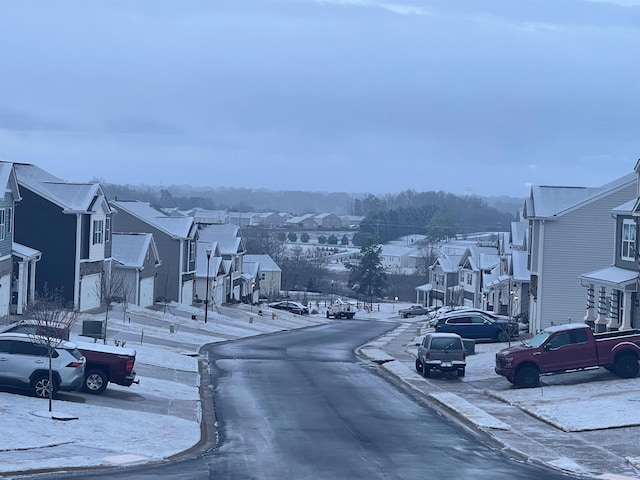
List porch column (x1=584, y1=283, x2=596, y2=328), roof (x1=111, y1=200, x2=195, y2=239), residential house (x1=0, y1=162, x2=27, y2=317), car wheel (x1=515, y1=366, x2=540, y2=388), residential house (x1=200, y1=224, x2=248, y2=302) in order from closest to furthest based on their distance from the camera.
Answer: car wheel (x1=515, y1=366, x2=540, y2=388) → residential house (x1=0, y1=162, x2=27, y2=317) → porch column (x1=584, y1=283, x2=596, y2=328) → roof (x1=111, y1=200, x2=195, y2=239) → residential house (x1=200, y1=224, x2=248, y2=302)

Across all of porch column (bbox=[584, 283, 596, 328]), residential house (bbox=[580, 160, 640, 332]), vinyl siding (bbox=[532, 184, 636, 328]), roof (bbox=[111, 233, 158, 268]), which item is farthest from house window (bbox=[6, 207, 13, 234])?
vinyl siding (bbox=[532, 184, 636, 328])

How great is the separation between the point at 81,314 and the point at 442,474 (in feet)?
120

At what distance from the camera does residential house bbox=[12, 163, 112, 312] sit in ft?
169

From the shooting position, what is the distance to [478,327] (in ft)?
159

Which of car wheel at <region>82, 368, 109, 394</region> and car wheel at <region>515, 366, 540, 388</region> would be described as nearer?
car wheel at <region>82, 368, 109, 394</region>

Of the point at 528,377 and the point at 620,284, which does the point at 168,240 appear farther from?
the point at 528,377

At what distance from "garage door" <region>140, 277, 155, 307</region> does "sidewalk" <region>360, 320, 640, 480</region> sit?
95.2ft

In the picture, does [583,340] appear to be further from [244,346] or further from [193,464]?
[244,346]

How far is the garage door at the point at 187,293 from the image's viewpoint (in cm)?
7252

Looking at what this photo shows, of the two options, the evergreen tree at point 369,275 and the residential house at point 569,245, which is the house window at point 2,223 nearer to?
the residential house at point 569,245

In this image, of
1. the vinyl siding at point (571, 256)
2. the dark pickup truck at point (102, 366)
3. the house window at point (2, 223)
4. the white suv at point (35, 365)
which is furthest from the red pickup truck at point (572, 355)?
the house window at point (2, 223)

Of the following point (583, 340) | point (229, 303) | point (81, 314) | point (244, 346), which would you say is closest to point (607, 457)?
point (583, 340)

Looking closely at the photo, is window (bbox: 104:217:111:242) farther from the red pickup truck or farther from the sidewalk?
the red pickup truck

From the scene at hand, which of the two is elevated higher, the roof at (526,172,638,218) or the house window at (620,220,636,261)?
the roof at (526,172,638,218)
